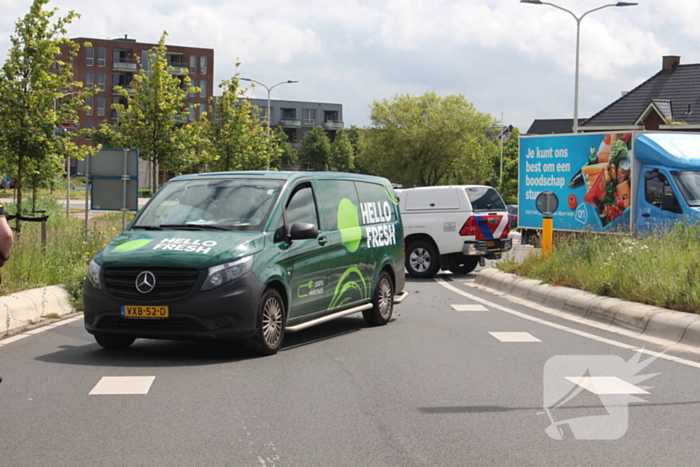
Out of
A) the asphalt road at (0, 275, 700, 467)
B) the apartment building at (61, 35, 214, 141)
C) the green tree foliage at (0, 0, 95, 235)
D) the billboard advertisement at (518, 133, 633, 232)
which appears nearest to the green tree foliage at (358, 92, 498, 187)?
the apartment building at (61, 35, 214, 141)

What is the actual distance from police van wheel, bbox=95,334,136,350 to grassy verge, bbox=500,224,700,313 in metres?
6.23

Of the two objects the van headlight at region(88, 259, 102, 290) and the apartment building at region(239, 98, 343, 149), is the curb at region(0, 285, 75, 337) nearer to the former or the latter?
the van headlight at region(88, 259, 102, 290)

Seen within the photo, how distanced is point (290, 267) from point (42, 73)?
1128 centimetres

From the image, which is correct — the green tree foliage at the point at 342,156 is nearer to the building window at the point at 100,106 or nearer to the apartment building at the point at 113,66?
the apartment building at the point at 113,66

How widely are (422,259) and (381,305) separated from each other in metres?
8.59

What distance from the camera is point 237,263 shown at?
8258mm

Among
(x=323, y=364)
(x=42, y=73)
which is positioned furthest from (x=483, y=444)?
(x=42, y=73)

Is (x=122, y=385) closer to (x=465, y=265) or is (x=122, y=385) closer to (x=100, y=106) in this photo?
(x=465, y=265)

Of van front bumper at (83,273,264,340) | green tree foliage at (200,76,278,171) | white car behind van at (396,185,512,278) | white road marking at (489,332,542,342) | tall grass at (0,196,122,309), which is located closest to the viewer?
van front bumper at (83,273,264,340)

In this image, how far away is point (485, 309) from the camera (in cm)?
1309

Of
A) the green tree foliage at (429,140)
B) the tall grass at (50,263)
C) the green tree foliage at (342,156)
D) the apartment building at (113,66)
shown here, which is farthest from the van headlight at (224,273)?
the green tree foliage at (342,156)

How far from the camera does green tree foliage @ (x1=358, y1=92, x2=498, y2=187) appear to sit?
3039 inches

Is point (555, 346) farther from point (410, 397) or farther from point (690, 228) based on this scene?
point (690, 228)

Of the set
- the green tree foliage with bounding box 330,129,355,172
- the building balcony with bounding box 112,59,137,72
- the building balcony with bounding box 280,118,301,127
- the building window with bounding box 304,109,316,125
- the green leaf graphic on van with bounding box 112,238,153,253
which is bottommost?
the green leaf graphic on van with bounding box 112,238,153,253
